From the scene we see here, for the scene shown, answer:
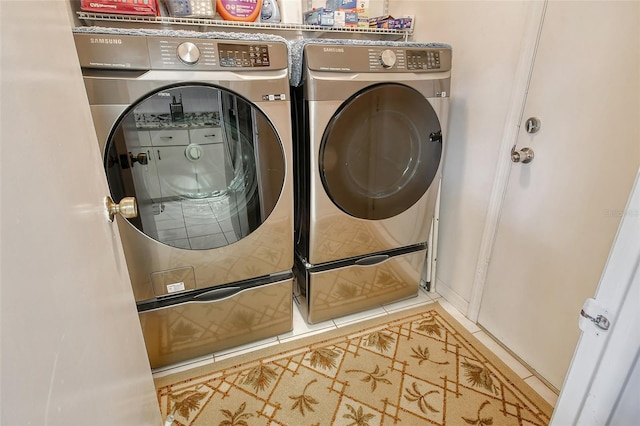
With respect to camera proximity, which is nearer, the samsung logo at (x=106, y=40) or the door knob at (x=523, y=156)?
the samsung logo at (x=106, y=40)

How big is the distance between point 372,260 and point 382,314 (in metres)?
0.33

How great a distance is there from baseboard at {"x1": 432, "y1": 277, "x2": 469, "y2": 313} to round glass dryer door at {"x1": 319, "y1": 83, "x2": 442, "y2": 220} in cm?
60

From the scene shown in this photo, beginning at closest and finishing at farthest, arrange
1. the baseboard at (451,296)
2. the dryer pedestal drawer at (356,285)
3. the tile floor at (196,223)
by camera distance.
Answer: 1. the tile floor at (196,223)
2. the dryer pedestal drawer at (356,285)
3. the baseboard at (451,296)

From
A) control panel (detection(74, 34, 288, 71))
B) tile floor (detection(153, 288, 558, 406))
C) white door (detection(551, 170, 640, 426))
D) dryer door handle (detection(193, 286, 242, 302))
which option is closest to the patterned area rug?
tile floor (detection(153, 288, 558, 406))

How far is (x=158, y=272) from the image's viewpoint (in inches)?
48.7

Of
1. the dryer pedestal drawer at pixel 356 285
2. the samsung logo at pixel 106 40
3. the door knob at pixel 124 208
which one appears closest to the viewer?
the door knob at pixel 124 208

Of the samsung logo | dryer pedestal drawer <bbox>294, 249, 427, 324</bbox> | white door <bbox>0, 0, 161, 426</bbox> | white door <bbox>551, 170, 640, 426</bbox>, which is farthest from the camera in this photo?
dryer pedestal drawer <bbox>294, 249, 427, 324</bbox>

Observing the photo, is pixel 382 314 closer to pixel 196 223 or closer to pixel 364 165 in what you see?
pixel 364 165

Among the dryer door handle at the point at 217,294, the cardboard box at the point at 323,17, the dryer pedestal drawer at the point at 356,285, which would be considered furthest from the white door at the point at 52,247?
the cardboard box at the point at 323,17

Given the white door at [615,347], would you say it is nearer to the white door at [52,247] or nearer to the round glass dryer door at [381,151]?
the white door at [52,247]

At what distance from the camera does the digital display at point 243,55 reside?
3.58 ft

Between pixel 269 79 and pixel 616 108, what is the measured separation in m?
1.09

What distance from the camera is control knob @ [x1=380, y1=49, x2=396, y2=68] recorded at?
4.19 feet

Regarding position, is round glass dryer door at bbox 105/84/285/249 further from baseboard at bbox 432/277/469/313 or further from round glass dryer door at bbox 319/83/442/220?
baseboard at bbox 432/277/469/313
